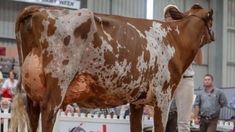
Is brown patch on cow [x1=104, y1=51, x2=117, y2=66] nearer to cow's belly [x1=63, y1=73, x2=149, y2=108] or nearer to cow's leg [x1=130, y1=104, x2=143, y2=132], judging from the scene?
cow's belly [x1=63, y1=73, x2=149, y2=108]

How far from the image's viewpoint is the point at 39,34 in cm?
426

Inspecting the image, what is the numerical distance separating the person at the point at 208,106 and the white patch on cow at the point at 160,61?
491cm

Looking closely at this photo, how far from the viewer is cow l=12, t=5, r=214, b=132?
13.9ft

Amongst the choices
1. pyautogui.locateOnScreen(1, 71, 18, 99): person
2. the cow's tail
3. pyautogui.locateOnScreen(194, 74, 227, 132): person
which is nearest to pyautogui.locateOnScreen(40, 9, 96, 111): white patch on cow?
the cow's tail

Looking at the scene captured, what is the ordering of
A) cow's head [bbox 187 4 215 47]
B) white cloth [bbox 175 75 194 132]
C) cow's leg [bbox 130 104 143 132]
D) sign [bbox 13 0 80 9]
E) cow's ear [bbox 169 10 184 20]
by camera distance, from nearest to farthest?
cow's leg [bbox 130 104 143 132] < cow's head [bbox 187 4 215 47] < cow's ear [bbox 169 10 184 20] < white cloth [bbox 175 75 194 132] < sign [bbox 13 0 80 9]

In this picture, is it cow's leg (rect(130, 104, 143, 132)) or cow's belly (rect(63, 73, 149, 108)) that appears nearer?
cow's belly (rect(63, 73, 149, 108))

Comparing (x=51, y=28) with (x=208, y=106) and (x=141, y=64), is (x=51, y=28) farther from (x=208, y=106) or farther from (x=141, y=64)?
(x=208, y=106)

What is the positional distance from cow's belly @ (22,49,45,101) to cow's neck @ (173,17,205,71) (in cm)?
151

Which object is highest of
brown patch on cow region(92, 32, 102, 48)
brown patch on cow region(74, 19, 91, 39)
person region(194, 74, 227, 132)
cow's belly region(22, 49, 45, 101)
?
brown patch on cow region(74, 19, 91, 39)

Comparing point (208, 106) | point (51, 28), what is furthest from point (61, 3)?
point (51, 28)

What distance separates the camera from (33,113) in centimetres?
450

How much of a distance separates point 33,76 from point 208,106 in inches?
235

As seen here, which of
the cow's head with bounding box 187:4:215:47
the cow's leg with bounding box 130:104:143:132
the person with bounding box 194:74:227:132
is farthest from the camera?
the person with bounding box 194:74:227:132

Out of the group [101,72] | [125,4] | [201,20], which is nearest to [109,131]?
[201,20]
